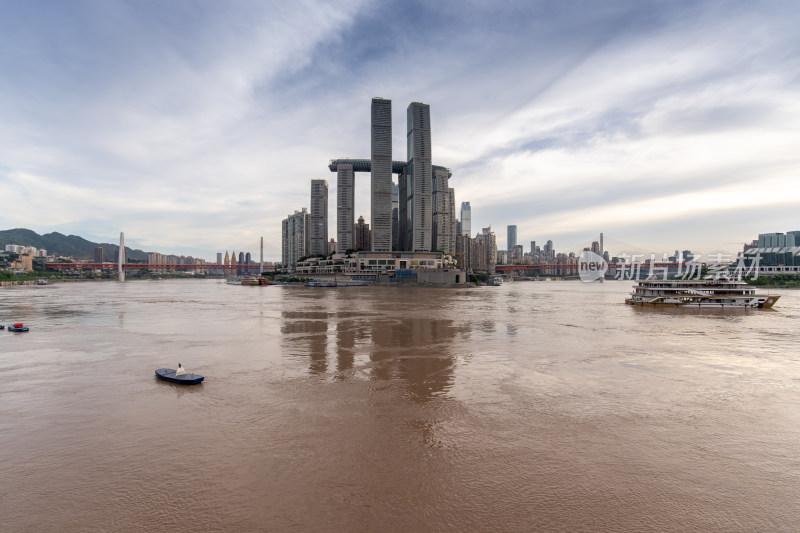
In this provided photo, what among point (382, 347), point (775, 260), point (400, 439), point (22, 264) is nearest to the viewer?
point (400, 439)

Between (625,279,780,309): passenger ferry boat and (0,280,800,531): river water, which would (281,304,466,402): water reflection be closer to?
(0,280,800,531): river water

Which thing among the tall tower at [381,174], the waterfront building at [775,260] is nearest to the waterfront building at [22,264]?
the tall tower at [381,174]

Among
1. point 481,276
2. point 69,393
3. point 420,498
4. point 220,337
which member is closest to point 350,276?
point 481,276

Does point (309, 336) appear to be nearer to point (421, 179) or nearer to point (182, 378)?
point (182, 378)

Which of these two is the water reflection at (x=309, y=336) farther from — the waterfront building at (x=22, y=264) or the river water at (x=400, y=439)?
the waterfront building at (x=22, y=264)

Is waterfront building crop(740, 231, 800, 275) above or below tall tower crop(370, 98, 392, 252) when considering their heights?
below

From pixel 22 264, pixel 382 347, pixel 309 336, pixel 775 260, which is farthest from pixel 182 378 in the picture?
pixel 22 264

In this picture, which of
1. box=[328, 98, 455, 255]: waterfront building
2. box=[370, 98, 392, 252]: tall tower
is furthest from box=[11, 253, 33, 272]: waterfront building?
box=[370, 98, 392, 252]: tall tower
